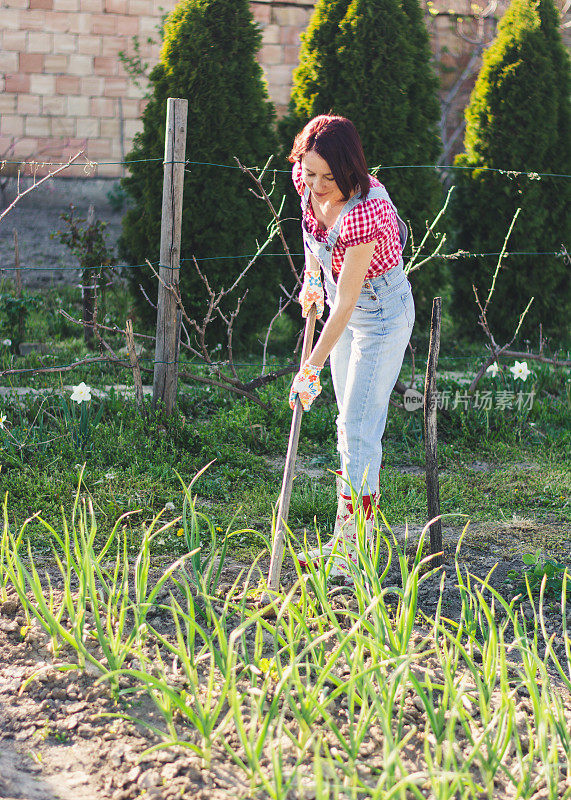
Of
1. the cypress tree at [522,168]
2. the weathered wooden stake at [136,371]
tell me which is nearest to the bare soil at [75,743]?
the weathered wooden stake at [136,371]

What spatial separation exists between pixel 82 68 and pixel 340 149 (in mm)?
8445

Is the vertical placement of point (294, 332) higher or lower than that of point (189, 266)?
lower

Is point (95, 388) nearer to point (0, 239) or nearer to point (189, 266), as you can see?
point (189, 266)

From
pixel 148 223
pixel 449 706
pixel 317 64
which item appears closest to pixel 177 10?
pixel 317 64

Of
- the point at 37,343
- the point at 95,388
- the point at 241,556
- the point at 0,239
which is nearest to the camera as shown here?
the point at 241,556

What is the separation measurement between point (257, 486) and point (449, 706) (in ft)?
5.87

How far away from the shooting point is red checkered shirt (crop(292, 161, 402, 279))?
2.32m

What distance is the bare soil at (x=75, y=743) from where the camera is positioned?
1.81 meters

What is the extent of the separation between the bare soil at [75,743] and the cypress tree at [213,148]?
141 inches

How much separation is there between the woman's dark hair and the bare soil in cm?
138

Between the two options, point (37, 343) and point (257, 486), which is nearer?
point (257, 486)

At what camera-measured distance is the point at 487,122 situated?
249 inches

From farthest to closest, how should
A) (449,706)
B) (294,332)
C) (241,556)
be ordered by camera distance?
(294,332)
(241,556)
(449,706)

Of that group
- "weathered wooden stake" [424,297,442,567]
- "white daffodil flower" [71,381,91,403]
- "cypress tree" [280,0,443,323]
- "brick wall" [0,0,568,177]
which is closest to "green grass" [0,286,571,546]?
"white daffodil flower" [71,381,91,403]
